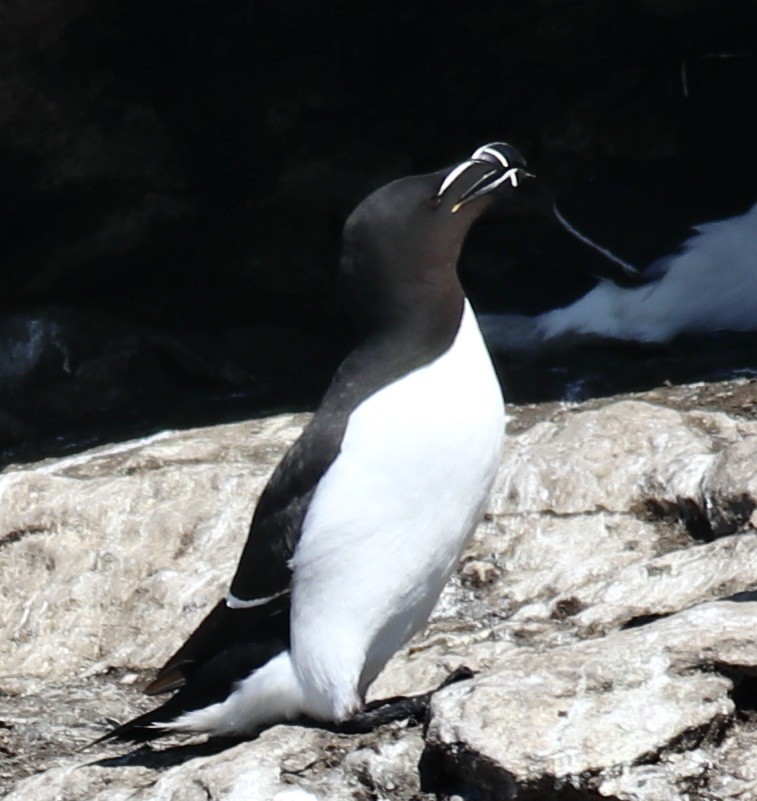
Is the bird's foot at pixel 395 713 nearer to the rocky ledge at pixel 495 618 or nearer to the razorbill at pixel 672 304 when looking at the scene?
the rocky ledge at pixel 495 618

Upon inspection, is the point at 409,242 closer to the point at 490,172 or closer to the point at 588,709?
the point at 490,172

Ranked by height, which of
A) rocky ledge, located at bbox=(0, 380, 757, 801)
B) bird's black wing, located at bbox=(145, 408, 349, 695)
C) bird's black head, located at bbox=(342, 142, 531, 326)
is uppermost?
bird's black head, located at bbox=(342, 142, 531, 326)

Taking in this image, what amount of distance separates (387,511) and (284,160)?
12.5ft

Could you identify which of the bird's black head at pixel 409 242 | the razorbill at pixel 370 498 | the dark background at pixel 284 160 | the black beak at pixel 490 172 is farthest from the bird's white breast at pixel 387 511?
the dark background at pixel 284 160

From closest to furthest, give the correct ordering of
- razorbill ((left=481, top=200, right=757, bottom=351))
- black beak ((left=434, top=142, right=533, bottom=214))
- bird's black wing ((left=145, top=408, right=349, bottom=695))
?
1. bird's black wing ((left=145, top=408, right=349, bottom=695))
2. black beak ((left=434, top=142, right=533, bottom=214))
3. razorbill ((left=481, top=200, right=757, bottom=351))

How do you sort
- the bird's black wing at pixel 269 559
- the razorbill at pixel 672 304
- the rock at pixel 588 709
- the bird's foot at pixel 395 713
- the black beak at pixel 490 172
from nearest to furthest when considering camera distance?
the rock at pixel 588 709, the bird's foot at pixel 395 713, the bird's black wing at pixel 269 559, the black beak at pixel 490 172, the razorbill at pixel 672 304

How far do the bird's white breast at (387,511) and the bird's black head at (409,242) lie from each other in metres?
0.17

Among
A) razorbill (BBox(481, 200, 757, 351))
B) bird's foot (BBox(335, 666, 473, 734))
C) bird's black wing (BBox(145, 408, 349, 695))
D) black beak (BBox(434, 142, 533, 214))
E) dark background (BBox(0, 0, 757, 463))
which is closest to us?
bird's foot (BBox(335, 666, 473, 734))

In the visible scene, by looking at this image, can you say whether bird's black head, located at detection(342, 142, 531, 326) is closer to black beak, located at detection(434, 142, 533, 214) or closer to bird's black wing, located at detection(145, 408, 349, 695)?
black beak, located at detection(434, 142, 533, 214)

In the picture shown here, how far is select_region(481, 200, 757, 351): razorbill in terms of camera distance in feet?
21.2

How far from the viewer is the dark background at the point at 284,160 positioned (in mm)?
6848

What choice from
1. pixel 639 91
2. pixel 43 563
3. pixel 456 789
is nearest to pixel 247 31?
pixel 639 91

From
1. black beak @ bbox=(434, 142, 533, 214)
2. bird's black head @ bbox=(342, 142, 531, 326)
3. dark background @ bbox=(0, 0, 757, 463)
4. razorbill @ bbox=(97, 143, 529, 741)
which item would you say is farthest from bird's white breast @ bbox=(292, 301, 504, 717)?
dark background @ bbox=(0, 0, 757, 463)

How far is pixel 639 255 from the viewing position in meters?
6.95
